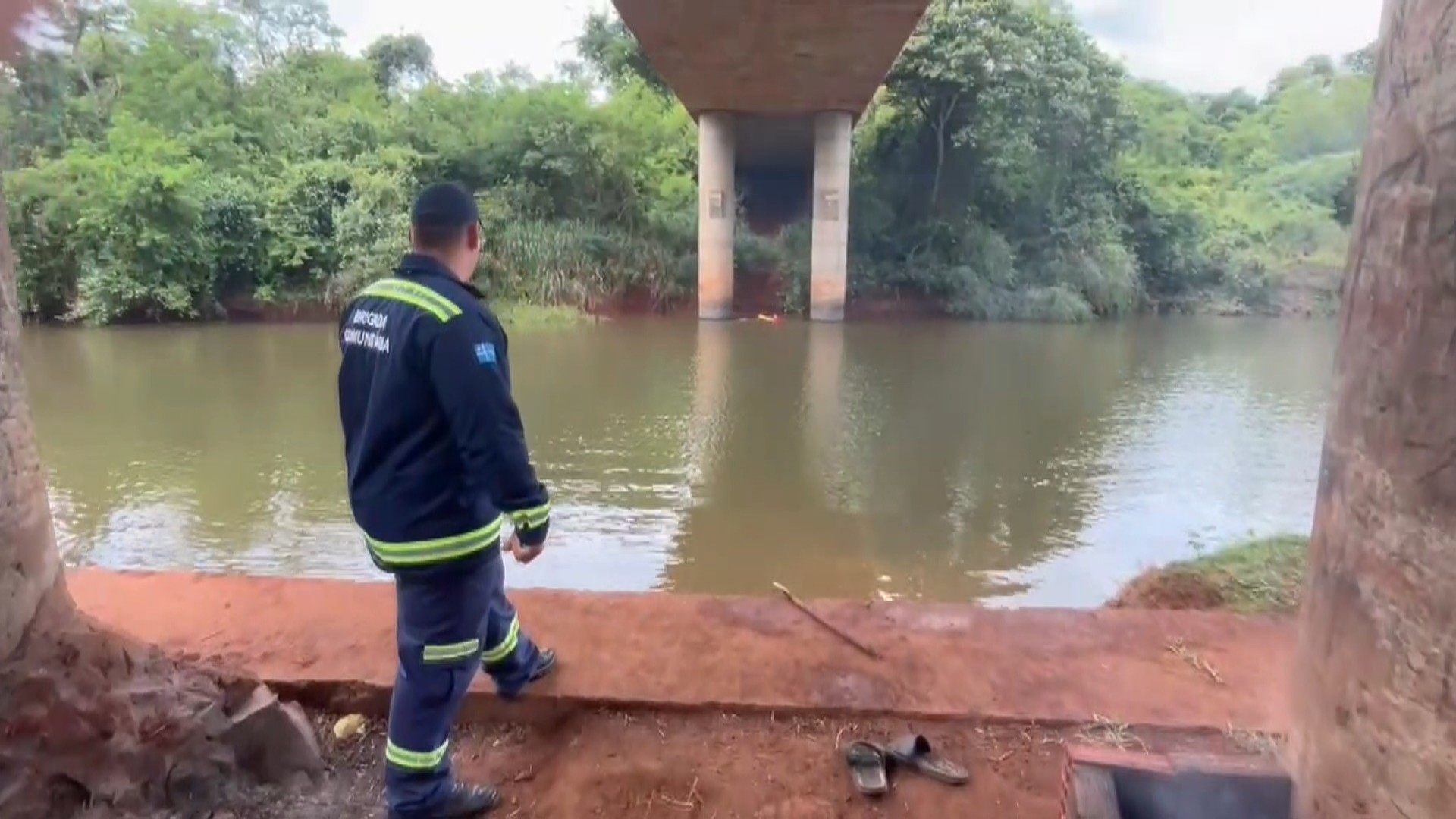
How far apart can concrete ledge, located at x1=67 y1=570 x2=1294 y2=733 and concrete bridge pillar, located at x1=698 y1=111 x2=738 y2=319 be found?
1671cm

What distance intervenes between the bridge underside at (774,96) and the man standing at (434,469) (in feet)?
24.2

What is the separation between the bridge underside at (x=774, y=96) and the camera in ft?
30.7

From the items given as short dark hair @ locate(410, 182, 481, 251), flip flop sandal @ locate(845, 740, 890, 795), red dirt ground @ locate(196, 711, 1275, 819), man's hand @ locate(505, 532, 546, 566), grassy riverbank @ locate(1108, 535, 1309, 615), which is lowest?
grassy riverbank @ locate(1108, 535, 1309, 615)

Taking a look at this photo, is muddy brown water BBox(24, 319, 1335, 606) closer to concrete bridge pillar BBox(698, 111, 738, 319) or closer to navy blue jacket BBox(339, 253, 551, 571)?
navy blue jacket BBox(339, 253, 551, 571)

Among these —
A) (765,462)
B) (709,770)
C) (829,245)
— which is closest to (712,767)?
(709,770)

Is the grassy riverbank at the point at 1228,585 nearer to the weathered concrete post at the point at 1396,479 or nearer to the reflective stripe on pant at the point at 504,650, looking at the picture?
the weathered concrete post at the point at 1396,479

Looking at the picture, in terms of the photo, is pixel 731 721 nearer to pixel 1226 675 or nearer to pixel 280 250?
pixel 1226 675

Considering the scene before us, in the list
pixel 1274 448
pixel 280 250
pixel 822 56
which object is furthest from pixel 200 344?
pixel 1274 448

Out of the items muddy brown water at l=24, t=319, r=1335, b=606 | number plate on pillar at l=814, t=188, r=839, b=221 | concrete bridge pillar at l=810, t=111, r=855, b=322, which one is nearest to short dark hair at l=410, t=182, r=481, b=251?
muddy brown water at l=24, t=319, r=1335, b=606

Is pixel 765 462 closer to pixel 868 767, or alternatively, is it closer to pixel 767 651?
pixel 767 651

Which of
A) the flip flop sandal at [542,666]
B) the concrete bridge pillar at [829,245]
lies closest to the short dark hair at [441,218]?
the flip flop sandal at [542,666]

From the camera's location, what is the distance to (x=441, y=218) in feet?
6.98

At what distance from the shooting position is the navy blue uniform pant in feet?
6.89

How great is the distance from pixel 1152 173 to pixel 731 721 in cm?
2719
